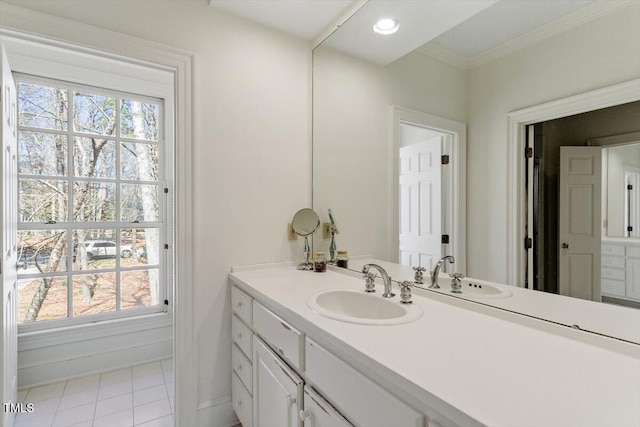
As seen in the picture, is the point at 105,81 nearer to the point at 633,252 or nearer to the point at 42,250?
the point at 42,250

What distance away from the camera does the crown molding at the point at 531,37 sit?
2.92 feet

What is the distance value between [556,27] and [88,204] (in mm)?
2917

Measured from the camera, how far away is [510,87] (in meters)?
1.11

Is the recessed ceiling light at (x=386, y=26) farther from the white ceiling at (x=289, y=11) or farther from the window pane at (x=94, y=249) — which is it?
the window pane at (x=94, y=249)

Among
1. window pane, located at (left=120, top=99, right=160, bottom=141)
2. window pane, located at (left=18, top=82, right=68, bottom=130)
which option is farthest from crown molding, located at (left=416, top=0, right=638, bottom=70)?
window pane, located at (left=18, top=82, right=68, bottom=130)

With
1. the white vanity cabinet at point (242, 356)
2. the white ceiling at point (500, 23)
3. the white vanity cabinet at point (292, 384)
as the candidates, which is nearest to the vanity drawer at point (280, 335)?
the white vanity cabinet at point (292, 384)

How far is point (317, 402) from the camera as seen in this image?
96 cm

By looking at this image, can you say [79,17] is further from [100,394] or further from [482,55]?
[100,394]

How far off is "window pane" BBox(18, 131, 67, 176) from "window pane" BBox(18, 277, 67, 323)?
777mm

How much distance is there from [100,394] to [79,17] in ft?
7.15

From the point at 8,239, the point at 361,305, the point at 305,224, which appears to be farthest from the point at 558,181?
the point at 8,239

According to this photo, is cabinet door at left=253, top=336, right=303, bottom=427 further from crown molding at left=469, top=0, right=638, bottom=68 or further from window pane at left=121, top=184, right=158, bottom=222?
window pane at left=121, top=184, right=158, bottom=222

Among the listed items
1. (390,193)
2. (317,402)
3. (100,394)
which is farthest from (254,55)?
(100,394)

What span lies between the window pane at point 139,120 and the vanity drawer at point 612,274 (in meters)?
2.92
